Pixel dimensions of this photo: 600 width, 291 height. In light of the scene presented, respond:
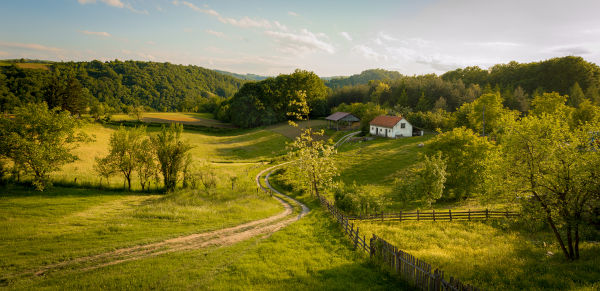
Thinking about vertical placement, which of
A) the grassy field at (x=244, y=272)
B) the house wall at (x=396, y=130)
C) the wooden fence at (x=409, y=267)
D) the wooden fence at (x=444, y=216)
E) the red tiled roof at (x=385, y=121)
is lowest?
the wooden fence at (x=444, y=216)

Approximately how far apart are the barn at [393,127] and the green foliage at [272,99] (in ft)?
112

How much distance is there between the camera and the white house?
66.8 meters

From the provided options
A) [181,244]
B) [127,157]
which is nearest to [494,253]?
[181,244]

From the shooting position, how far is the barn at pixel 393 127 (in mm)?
66750

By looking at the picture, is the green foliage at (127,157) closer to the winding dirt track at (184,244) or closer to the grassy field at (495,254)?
the winding dirt track at (184,244)

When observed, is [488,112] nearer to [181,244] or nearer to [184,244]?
[184,244]

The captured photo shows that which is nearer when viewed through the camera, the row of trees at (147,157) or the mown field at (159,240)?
the mown field at (159,240)

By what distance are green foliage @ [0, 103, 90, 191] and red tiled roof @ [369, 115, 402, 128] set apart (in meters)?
60.5

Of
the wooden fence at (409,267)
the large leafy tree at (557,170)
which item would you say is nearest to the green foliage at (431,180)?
the large leafy tree at (557,170)

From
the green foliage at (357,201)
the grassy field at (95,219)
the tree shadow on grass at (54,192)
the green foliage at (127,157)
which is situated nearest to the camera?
the grassy field at (95,219)

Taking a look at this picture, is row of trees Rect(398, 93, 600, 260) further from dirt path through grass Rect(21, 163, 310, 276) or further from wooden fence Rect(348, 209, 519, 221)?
dirt path through grass Rect(21, 163, 310, 276)

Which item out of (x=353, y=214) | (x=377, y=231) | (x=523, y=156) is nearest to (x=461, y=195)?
(x=353, y=214)

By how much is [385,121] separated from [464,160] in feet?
121

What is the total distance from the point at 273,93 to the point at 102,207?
83.8m
